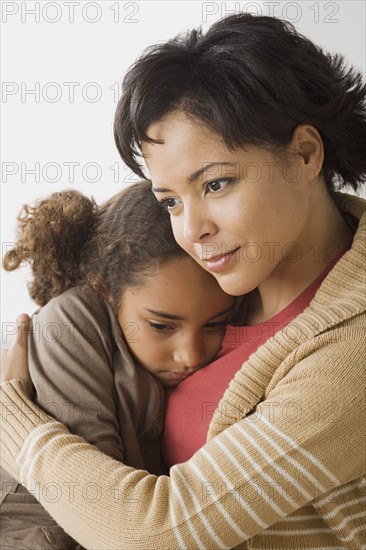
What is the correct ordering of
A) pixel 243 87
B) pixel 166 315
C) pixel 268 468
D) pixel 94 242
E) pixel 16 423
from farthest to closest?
pixel 94 242, pixel 166 315, pixel 16 423, pixel 243 87, pixel 268 468

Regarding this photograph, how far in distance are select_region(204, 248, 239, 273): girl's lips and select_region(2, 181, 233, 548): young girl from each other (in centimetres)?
14

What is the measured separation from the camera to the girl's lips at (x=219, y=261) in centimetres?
142

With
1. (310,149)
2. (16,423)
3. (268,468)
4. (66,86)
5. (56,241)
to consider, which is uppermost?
(310,149)

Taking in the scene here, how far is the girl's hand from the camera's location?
1613mm

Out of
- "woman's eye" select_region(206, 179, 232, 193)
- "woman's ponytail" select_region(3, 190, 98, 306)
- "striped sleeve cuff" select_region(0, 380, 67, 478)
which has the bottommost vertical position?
"striped sleeve cuff" select_region(0, 380, 67, 478)

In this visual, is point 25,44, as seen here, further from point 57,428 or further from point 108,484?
point 108,484

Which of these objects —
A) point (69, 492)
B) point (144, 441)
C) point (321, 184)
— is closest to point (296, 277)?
point (321, 184)

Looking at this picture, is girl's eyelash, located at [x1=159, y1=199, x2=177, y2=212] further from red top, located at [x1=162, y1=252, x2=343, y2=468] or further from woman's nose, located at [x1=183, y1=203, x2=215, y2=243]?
red top, located at [x1=162, y1=252, x2=343, y2=468]

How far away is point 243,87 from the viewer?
4.50 ft

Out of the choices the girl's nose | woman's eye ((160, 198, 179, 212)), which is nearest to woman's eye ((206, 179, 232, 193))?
woman's eye ((160, 198, 179, 212))

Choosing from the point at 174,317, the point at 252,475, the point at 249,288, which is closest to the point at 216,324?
the point at 174,317

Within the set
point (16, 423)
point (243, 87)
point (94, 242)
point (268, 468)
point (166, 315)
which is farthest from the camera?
point (94, 242)

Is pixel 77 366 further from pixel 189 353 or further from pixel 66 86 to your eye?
pixel 66 86

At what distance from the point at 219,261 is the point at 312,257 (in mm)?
192
